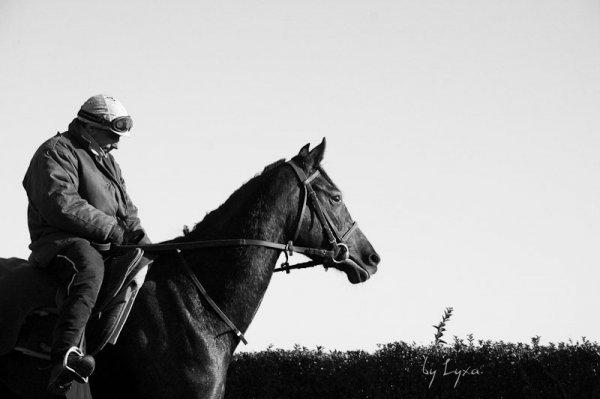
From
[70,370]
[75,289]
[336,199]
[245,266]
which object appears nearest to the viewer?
[70,370]

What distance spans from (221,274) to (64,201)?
1432 mm

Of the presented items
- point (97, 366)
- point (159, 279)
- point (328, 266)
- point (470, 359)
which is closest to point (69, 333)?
point (97, 366)

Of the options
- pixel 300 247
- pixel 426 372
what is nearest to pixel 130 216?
pixel 300 247

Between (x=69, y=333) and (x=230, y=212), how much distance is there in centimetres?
176

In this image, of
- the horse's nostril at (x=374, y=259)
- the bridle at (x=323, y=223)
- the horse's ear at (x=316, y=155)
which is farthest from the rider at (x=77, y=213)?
the horse's nostril at (x=374, y=259)

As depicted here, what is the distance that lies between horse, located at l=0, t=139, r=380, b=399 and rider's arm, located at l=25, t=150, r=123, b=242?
22.0 inches

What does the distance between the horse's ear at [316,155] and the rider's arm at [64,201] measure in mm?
1825

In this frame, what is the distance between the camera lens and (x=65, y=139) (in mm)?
7645

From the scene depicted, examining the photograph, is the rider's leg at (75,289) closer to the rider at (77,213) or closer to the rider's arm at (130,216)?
the rider at (77,213)

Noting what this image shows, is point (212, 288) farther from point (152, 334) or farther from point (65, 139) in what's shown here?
point (65, 139)

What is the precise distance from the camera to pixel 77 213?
7.25 meters

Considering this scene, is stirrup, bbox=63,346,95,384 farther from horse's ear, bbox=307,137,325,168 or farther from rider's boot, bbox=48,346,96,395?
horse's ear, bbox=307,137,325,168

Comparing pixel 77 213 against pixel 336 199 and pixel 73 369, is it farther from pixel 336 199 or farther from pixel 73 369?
pixel 336 199

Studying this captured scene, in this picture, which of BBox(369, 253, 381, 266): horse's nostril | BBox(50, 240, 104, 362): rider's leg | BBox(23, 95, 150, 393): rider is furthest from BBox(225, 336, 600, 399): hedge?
BBox(50, 240, 104, 362): rider's leg
